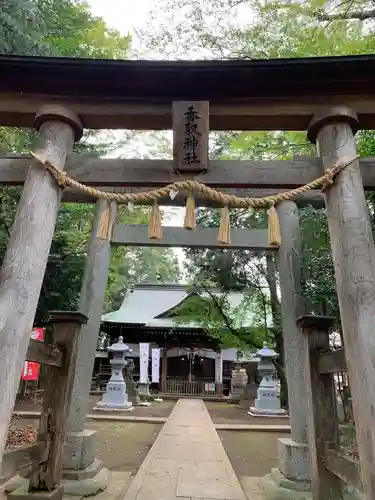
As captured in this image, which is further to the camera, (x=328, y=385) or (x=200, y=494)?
(x=200, y=494)

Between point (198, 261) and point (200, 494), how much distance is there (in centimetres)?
1026

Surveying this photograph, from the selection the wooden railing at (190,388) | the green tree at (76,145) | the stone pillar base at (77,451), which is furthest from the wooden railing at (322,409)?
the wooden railing at (190,388)

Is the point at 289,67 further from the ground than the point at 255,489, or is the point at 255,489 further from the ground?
the point at 289,67

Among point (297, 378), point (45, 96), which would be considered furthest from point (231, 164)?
point (297, 378)

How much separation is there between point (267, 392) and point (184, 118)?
36.7ft

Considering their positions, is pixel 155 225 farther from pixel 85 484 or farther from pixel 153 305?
pixel 153 305

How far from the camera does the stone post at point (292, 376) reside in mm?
4254

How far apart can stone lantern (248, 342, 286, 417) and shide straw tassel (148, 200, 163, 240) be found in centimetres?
1039

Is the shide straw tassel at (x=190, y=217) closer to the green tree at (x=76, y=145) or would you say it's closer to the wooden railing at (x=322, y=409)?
the wooden railing at (x=322, y=409)

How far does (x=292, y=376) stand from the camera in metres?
4.83

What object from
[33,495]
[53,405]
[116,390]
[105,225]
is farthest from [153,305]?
[105,225]

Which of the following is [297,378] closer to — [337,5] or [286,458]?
[286,458]

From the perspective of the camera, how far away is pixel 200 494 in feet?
13.0

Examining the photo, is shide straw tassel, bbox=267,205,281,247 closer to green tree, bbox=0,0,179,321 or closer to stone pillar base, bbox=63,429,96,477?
stone pillar base, bbox=63,429,96,477
